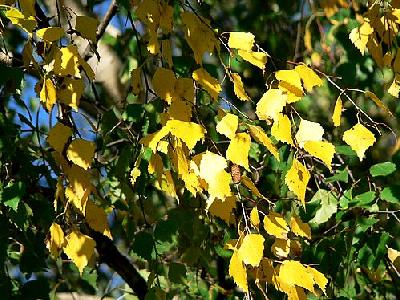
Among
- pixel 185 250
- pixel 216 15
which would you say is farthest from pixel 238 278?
pixel 216 15

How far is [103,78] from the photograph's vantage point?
7.82 feet

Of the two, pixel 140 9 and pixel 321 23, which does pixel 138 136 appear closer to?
pixel 140 9

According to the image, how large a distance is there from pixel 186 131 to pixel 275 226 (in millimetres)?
180

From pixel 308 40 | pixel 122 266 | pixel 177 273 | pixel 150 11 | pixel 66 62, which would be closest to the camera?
pixel 66 62

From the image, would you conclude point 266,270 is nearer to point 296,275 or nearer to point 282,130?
point 296,275

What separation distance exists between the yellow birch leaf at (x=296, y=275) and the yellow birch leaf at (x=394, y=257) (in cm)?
38

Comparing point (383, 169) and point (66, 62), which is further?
point (383, 169)

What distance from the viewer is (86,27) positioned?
1.19 m

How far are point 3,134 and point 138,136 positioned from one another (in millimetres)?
244

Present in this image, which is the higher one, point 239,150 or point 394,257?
point 239,150

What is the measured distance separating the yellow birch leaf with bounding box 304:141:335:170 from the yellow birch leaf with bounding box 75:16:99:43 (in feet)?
1.15

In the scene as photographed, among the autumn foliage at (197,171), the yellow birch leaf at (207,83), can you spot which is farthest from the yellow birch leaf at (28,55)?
the yellow birch leaf at (207,83)

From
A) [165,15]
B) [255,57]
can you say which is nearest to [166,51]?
[165,15]

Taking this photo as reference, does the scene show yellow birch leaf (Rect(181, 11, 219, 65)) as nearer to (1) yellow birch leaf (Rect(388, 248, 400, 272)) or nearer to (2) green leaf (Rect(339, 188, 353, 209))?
(2) green leaf (Rect(339, 188, 353, 209))
